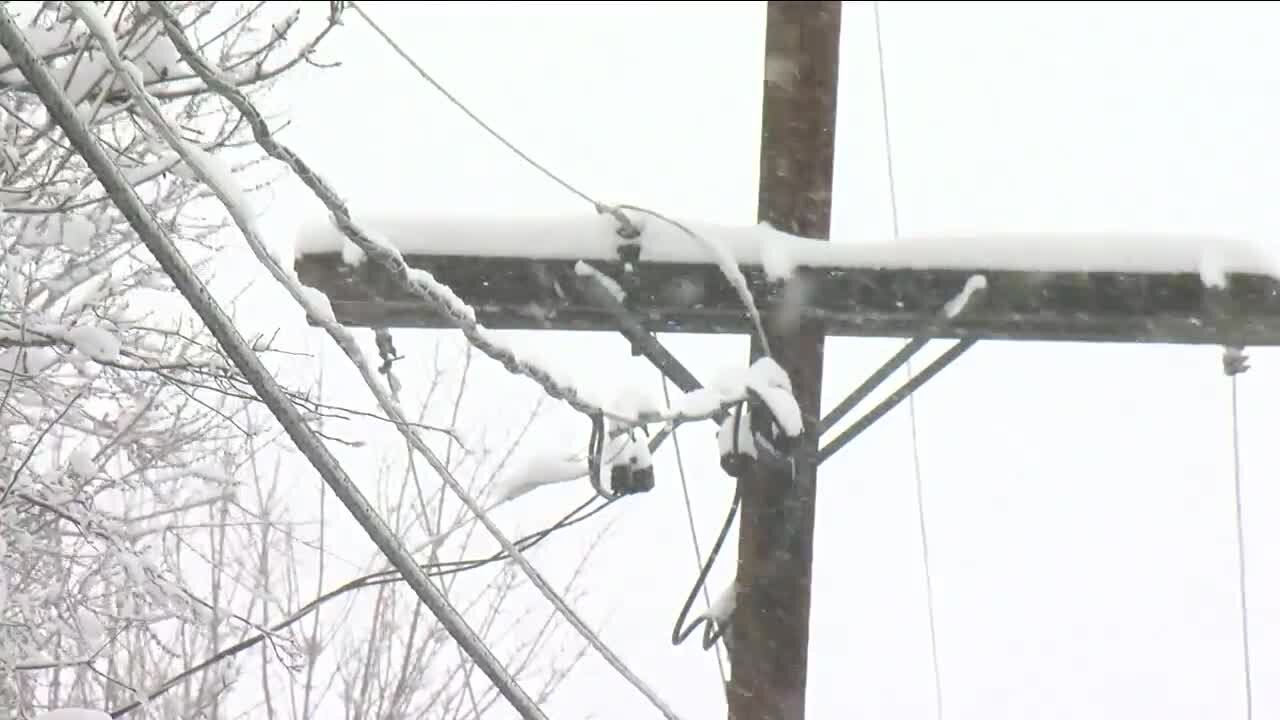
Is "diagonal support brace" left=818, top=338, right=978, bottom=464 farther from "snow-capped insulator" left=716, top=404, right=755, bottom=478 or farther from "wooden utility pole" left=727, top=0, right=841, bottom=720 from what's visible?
"snow-capped insulator" left=716, top=404, right=755, bottom=478

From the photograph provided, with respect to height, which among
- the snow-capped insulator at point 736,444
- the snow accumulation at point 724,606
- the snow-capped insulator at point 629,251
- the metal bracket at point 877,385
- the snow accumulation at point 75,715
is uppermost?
the snow-capped insulator at point 629,251

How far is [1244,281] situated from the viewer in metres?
3.26

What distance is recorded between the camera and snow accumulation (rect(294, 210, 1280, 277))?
10.8 feet

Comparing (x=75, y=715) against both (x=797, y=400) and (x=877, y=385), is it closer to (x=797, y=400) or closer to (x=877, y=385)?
(x=797, y=400)

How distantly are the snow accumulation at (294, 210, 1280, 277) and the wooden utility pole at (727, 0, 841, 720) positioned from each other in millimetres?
187

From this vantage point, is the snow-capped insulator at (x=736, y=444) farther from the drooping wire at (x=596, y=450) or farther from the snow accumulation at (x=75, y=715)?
the snow accumulation at (x=75, y=715)

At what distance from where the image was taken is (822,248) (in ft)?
10.9

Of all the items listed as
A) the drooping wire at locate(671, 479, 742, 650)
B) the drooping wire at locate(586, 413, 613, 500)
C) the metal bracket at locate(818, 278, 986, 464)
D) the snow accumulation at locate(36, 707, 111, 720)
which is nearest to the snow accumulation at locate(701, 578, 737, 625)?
the drooping wire at locate(671, 479, 742, 650)

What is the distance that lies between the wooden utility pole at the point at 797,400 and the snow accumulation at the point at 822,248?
0.19 m

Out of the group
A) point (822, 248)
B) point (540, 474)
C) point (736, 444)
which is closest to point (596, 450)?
point (540, 474)

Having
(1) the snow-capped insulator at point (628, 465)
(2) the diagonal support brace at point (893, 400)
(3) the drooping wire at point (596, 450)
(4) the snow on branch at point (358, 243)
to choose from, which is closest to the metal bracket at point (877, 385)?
(2) the diagonal support brace at point (893, 400)

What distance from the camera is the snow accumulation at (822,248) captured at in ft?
10.8

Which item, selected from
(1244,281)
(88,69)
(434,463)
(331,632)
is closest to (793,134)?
(1244,281)

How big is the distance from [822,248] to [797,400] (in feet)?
1.53
